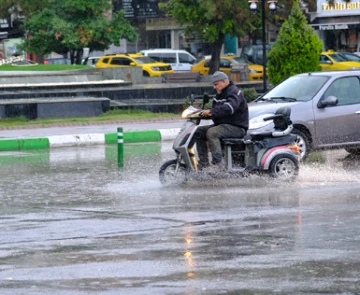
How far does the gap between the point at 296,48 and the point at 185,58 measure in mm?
27459

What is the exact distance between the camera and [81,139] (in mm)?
22078

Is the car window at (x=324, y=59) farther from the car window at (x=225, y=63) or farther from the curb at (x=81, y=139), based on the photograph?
the curb at (x=81, y=139)

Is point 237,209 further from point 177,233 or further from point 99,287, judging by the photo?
point 99,287

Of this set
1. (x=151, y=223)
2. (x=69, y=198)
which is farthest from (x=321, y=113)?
(x=151, y=223)

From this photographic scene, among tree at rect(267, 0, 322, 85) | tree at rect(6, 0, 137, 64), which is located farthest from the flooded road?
tree at rect(6, 0, 137, 64)

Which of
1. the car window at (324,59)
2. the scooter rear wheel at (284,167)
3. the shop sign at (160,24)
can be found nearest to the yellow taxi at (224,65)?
the car window at (324,59)

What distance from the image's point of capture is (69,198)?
12742mm

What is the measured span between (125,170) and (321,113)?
322cm

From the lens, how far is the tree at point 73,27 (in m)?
46.6

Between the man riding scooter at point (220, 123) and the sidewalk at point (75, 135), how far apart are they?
27.9 ft

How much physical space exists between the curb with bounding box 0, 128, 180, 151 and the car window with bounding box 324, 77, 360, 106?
6633 mm

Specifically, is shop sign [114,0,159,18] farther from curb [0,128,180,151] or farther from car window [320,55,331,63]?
curb [0,128,180,151]

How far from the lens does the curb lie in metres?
21.4

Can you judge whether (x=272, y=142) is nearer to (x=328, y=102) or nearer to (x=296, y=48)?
(x=328, y=102)
